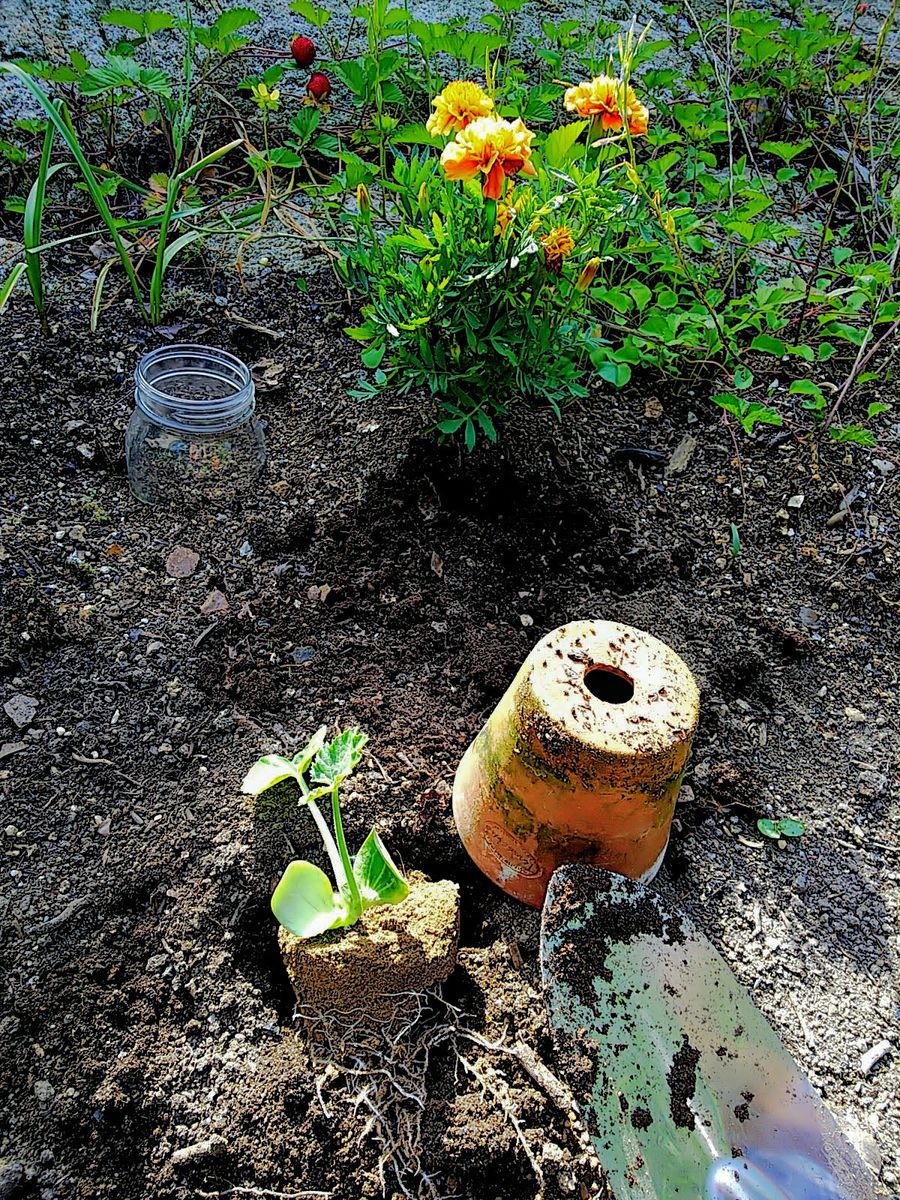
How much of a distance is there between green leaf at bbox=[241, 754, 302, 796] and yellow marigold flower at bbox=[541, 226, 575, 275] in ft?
3.08

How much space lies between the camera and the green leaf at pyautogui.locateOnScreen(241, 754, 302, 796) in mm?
1447

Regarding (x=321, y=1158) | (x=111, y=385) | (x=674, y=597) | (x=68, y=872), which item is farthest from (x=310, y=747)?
(x=111, y=385)

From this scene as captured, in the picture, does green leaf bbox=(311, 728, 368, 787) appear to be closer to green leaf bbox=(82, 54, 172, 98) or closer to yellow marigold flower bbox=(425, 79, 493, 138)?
yellow marigold flower bbox=(425, 79, 493, 138)

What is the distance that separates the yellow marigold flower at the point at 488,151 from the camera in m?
1.48

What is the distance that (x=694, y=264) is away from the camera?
95.7 inches

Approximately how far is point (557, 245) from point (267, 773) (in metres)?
0.98

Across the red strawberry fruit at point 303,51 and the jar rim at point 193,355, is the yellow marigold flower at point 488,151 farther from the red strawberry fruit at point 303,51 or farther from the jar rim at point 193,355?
the red strawberry fruit at point 303,51

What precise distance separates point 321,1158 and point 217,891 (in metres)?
0.40

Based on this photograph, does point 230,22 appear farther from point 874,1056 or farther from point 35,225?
point 874,1056

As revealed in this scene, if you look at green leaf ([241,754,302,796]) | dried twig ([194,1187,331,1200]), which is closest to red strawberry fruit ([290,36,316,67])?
green leaf ([241,754,302,796])

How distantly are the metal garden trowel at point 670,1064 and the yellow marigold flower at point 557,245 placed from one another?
990 millimetres

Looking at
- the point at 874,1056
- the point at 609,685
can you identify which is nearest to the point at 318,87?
the point at 609,685

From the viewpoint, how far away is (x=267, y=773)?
1464 millimetres

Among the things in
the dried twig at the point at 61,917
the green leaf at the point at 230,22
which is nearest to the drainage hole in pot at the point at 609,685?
the dried twig at the point at 61,917
